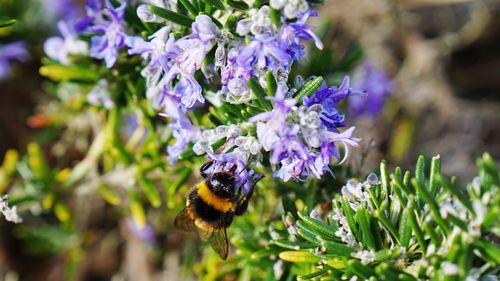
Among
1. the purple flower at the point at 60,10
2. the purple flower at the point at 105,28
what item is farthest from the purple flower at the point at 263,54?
the purple flower at the point at 60,10

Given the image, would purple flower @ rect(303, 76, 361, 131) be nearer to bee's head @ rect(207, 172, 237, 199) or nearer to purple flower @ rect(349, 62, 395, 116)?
bee's head @ rect(207, 172, 237, 199)

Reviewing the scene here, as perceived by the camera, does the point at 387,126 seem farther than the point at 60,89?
Yes

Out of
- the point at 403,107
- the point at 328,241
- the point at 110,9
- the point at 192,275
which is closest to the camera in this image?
the point at 328,241

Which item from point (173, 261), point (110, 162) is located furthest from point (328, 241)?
point (173, 261)

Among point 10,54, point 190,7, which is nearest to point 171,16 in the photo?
point 190,7

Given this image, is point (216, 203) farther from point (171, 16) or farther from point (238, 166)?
point (171, 16)

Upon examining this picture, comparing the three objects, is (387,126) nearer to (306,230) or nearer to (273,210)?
(273,210)

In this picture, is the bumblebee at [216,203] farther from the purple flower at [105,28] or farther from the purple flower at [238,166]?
the purple flower at [105,28]
